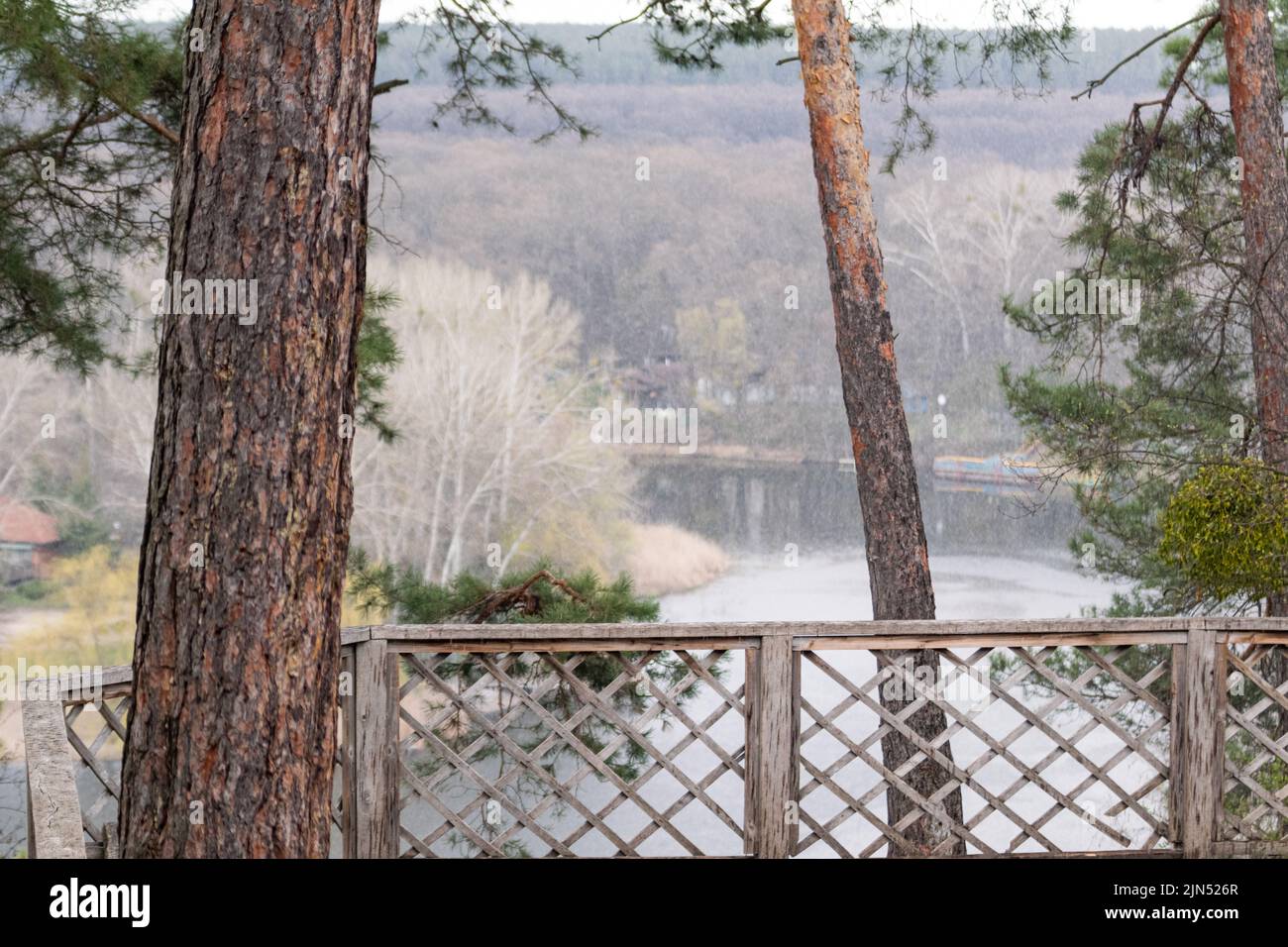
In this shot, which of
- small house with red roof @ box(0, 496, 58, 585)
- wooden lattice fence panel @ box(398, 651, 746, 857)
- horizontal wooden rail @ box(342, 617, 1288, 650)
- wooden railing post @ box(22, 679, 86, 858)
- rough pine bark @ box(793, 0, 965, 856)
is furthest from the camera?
small house with red roof @ box(0, 496, 58, 585)

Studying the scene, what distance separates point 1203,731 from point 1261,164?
3.12m

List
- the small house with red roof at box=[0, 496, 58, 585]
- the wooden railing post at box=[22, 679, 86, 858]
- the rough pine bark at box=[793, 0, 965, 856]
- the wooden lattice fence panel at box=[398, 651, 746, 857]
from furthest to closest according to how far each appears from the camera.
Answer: the small house with red roof at box=[0, 496, 58, 585], the rough pine bark at box=[793, 0, 965, 856], the wooden lattice fence panel at box=[398, 651, 746, 857], the wooden railing post at box=[22, 679, 86, 858]

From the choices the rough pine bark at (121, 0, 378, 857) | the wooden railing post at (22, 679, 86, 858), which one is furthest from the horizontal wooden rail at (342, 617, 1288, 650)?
the rough pine bark at (121, 0, 378, 857)

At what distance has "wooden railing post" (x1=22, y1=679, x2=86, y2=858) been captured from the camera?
176 cm

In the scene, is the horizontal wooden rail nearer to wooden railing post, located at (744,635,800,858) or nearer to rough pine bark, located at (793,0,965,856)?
wooden railing post, located at (744,635,800,858)

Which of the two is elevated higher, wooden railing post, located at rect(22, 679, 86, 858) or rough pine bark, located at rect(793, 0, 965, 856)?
rough pine bark, located at rect(793, 0, 965, 856)

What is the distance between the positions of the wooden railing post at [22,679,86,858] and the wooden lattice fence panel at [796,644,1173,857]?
1539 mm

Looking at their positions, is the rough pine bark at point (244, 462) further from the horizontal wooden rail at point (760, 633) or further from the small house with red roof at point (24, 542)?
the small house with red roof at point (24, 542)

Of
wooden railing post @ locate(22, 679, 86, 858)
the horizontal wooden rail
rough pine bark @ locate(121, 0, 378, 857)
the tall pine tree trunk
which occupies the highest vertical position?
the tall pine tree trunk

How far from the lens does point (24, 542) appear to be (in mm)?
12336

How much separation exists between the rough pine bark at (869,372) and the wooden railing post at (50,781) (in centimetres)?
257

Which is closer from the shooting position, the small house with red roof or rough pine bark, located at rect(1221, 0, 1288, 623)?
rough pine bark, located at rect(1221, 0, 1288, 623)

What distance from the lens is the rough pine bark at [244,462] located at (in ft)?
5.98
